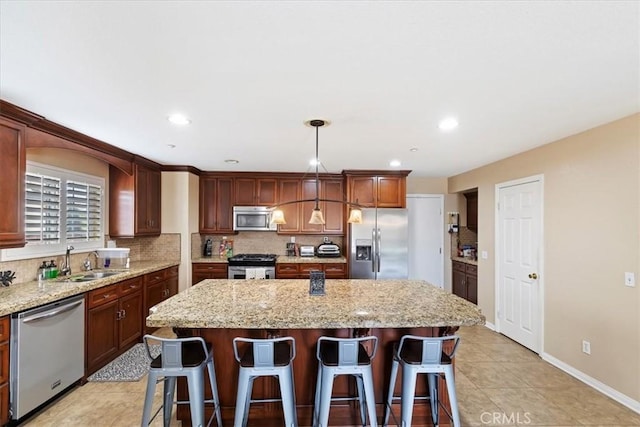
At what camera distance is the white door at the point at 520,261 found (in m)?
3.66

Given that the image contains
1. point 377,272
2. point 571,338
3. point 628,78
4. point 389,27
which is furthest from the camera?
point 377,272

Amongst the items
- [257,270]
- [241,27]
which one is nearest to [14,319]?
[241,27]

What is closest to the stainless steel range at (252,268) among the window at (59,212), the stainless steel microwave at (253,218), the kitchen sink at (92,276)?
the stainless steel microwave at (253,218)

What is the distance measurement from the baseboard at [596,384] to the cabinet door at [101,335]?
452cm

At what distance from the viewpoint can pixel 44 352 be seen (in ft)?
8.21

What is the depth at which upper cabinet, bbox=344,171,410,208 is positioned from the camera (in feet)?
16.9

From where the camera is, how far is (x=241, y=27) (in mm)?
1460

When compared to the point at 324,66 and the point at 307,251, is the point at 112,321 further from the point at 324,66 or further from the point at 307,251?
the point at 324,66

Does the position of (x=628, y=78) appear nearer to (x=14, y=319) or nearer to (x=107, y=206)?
(x=14, y=319)

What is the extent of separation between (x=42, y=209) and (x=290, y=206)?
10.1 ft

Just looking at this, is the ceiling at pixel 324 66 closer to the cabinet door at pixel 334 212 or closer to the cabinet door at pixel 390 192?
the cabinet door at pixel 390 192

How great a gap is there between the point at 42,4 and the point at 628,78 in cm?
299

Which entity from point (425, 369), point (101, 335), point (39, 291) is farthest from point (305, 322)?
point (101, 335)

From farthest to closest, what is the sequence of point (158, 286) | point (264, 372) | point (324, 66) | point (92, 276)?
point (158, 286) < point (92, 276) < point (264, 372) < point (324, 66)
